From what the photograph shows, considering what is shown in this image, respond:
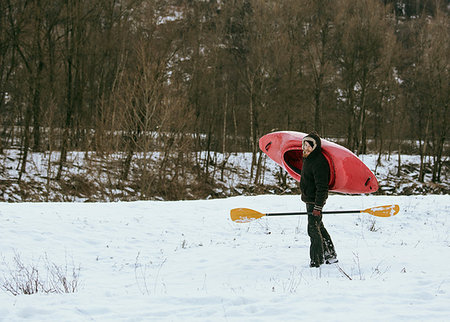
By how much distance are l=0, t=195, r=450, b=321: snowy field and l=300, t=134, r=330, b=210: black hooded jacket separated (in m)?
1.22

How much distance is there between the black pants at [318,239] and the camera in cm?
648

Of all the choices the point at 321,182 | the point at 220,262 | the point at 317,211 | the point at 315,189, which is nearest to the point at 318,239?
the point at 317,211

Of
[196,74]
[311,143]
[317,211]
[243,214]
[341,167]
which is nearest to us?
[317,211]

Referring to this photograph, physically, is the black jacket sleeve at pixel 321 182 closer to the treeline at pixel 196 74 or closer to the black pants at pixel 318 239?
the black pants at pixel 318 239

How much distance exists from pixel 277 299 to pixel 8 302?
10.8 ft

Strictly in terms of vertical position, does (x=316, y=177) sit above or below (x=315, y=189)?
above

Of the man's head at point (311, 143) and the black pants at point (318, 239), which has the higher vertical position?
the man's head at point (311, 143)

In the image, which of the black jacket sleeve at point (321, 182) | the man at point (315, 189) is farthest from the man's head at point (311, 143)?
the black jacket sleeve at point (321, 182)

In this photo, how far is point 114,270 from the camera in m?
7.46

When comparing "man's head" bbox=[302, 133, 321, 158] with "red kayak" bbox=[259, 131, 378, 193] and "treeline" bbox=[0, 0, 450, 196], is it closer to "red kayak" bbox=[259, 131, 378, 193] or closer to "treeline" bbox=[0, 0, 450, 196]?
"red kayak" bbox=[259, 131, 378, 193]

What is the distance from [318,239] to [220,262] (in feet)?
6.82

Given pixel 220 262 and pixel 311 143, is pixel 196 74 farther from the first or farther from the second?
pixel 311 143

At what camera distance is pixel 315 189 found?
6578 millimetres

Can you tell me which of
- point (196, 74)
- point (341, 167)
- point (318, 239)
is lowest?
point (318, 239)
